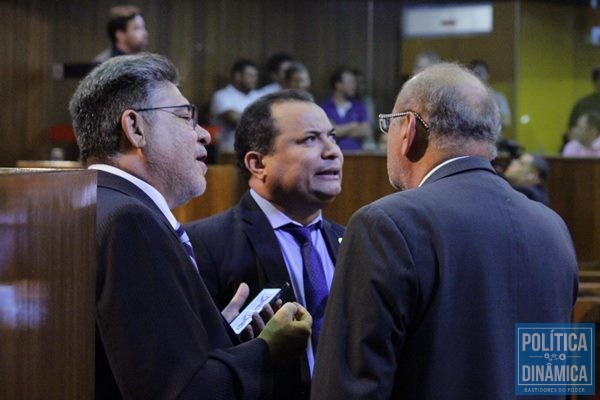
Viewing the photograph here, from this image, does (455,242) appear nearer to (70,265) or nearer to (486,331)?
(486,331)

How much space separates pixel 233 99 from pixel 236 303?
19.2 feet

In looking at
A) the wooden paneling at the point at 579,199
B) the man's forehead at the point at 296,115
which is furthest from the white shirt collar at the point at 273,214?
the wooden paneling at the point at 579,199

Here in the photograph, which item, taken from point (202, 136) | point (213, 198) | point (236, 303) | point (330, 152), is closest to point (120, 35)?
point (213, 198)

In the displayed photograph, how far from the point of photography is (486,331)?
2.06 meters

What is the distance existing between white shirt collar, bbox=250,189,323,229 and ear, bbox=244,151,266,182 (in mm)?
60

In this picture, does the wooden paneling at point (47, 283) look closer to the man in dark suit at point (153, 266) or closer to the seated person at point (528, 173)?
the man in dark suit at point (153, 266)

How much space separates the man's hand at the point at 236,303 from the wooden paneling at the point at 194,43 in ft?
16.9

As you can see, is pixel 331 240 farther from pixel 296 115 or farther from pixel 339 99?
pixel 339 99

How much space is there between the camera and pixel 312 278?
2.78m

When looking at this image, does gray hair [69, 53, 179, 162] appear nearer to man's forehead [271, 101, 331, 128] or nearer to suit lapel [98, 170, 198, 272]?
suit lapel [98, 170, 198, 272]

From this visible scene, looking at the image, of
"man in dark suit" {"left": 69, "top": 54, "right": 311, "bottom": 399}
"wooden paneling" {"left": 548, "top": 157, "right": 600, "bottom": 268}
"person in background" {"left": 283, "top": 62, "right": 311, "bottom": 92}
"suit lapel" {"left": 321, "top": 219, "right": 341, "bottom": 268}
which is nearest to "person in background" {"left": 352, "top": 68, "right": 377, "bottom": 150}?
"person in background" {"left": 283, "top": 62, "right": 311, "bottom": 92}

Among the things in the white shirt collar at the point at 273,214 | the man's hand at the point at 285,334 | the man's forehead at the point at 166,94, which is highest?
the man's forehead at the point at 166,94

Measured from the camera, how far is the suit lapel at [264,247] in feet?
9.01

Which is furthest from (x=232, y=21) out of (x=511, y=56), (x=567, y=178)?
(x=567, y=178)
